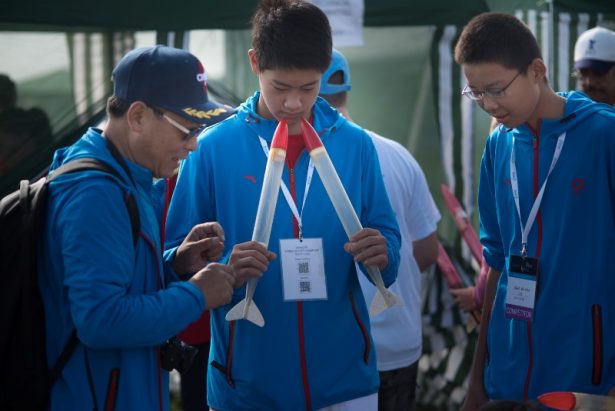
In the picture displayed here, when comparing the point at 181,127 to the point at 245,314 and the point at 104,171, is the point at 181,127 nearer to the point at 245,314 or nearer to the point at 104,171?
the point at 104,171

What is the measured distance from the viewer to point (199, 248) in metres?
2.96

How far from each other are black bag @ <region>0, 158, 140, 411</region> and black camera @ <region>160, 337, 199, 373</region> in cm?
30

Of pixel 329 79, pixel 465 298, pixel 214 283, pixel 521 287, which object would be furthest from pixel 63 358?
pixel 465 298

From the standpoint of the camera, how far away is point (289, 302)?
3.13m

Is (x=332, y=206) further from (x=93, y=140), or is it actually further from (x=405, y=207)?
(x=405, y=207)

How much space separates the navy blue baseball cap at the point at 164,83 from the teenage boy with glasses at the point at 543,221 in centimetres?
112

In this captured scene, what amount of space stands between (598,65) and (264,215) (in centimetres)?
350

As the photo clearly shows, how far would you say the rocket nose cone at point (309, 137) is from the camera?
3.04 meters

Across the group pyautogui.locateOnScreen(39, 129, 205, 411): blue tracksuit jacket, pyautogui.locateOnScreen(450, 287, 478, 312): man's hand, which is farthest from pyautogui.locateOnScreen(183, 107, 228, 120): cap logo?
pyautogui.locateOnScreen(450, 287, 478, 312): man's hand

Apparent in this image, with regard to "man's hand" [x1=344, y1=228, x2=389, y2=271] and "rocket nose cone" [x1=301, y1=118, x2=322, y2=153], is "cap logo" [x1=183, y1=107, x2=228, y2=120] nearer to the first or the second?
"rocket nose cone" [x1=301, y1=118, x2=322, y2=153]

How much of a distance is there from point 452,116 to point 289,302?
3574mm

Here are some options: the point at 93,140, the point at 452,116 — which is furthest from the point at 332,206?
the point at 452,116

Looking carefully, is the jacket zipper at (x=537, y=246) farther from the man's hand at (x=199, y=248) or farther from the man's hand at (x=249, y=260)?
the man's hand at (x=199, y=248)

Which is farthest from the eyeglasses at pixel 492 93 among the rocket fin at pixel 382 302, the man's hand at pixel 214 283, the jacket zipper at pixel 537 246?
the man's hand at pixel 214 283
